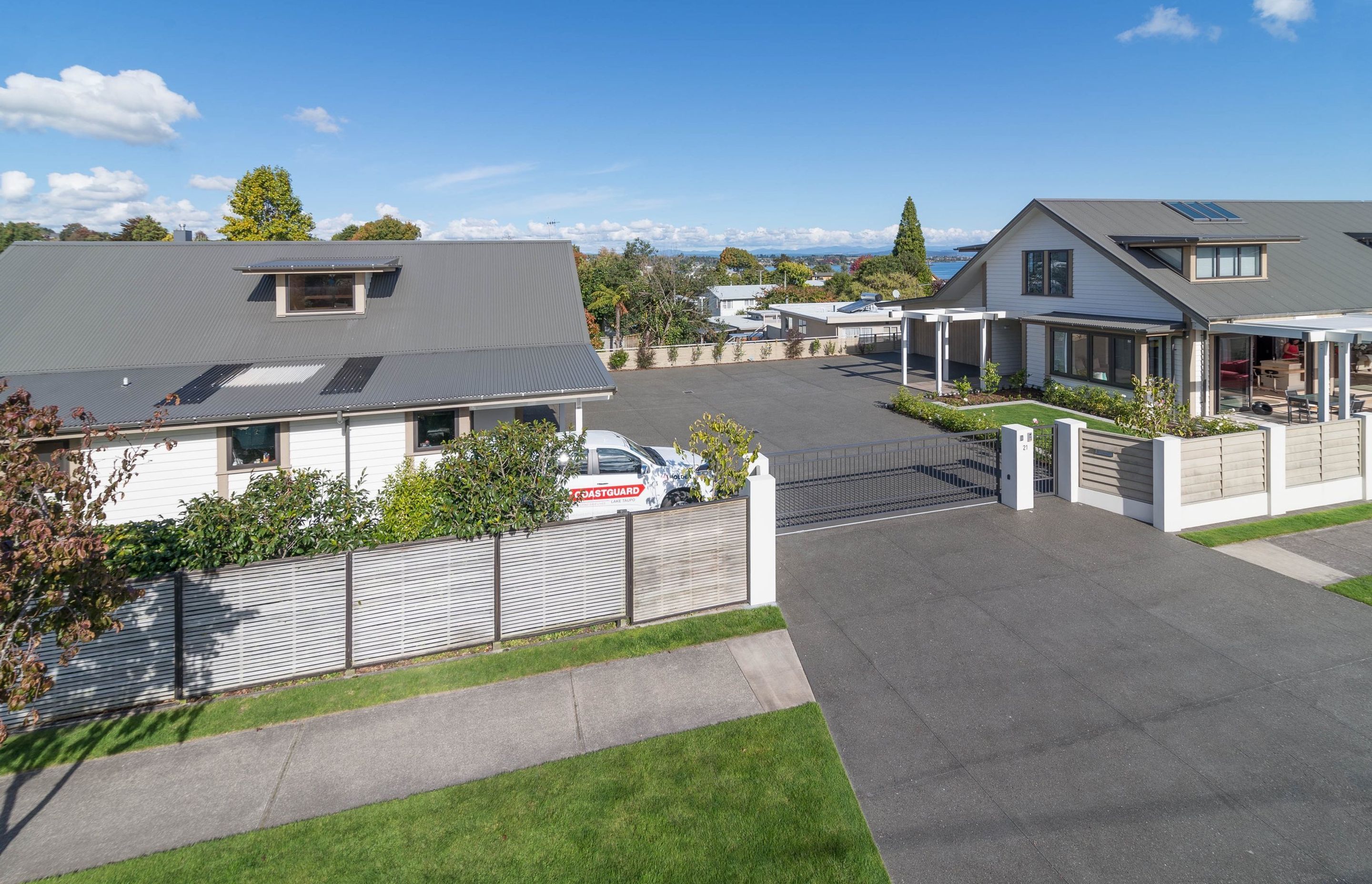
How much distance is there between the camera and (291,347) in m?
15.8

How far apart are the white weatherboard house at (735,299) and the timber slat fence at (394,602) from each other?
7001 cm

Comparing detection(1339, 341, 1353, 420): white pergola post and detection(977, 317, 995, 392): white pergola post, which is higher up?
detection(977, 317, 995, 392): white pergola post

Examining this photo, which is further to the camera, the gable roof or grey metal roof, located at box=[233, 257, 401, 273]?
the gable roof

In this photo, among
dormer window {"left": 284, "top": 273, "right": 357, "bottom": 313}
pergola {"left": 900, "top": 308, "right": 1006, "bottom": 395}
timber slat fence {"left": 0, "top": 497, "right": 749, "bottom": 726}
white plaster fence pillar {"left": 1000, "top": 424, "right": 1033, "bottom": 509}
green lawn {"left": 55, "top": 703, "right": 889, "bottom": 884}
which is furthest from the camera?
pergola {"left": 900, "top": 308, "right": 1006, "bottom": 395}

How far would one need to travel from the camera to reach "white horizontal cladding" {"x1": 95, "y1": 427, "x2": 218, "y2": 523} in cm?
1270

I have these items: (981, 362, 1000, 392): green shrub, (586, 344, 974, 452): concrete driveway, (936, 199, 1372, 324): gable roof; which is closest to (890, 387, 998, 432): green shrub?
(586, 344, 974, 452): concrete driveway

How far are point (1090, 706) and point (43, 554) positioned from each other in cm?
874

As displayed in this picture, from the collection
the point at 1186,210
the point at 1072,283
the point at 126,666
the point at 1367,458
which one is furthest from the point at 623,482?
the point at 1186,210

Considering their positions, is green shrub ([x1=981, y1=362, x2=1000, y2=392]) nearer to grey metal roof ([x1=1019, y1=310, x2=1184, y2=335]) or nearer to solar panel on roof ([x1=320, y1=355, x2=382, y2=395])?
grey metal roof ([x1=1019, y1=310, x2=1184, y2=335])

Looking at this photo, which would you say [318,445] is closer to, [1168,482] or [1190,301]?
[1168,482]

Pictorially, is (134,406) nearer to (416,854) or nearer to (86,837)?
(86,837)

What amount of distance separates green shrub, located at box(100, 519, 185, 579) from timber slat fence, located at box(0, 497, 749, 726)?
0.29m

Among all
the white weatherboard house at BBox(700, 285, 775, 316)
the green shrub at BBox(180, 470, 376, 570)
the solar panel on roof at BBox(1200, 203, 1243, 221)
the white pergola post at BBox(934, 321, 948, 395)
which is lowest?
the green shrub at BBox(180, 470, 376, 570)

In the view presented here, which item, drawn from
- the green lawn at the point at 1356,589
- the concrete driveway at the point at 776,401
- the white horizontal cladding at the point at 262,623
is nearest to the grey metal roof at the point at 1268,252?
the concrete driveway at the point at 776,401
